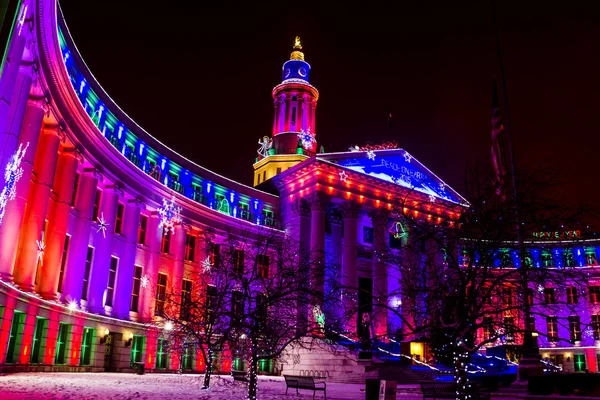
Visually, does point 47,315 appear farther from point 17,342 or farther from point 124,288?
point 124,288

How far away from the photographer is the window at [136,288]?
4297 centimetres

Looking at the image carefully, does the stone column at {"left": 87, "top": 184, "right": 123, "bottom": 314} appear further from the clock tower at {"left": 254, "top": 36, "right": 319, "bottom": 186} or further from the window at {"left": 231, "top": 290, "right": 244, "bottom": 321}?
the clock tower at {"left": 254, "top": 36, "right": 319, "bottom": 186}

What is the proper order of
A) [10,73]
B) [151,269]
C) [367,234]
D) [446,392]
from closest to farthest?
[446,392] → [10,73] → [151,269] → [367,234]

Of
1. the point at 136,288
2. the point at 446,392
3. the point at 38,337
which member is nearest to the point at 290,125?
the point at 136,288

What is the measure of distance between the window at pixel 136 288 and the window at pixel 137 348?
7.31 ft

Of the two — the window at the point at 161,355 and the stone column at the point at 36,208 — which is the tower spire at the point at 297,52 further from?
the stone column at the point at 36,208

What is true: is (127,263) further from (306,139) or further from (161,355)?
(306,139)

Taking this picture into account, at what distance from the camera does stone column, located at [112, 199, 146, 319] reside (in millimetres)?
40469

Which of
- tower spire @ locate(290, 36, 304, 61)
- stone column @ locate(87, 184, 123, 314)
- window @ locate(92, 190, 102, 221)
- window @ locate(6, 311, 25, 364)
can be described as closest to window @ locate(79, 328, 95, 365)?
stone column @ locate(87, 184, 123, 314)

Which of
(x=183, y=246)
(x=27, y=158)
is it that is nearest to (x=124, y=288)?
(x=183, y=246)

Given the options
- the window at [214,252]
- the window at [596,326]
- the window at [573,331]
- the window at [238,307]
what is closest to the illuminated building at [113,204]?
the window at [573,331]

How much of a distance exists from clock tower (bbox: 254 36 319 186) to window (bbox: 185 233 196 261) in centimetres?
1856

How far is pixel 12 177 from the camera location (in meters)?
23.5

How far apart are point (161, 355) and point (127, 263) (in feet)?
27.0
